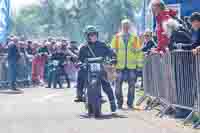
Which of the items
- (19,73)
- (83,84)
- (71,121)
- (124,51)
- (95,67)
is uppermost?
(124,51)

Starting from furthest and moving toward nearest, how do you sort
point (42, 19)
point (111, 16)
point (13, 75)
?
point (42, 19) < point (111, 16) < point (13, 75)

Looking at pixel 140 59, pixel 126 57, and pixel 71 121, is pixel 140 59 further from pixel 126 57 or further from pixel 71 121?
pixel 71 121

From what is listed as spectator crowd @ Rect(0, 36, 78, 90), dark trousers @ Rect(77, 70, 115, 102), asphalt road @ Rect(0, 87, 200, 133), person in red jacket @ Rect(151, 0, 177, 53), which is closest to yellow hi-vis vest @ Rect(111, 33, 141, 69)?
asphalt road @ Rect(0, 87, 200, 133)

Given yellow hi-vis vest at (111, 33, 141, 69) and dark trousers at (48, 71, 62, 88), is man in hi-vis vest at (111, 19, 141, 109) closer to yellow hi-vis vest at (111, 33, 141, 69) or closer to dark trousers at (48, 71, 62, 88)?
yellow hi-vis vest at (111, 33, 141, 69)

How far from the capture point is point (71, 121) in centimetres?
1279

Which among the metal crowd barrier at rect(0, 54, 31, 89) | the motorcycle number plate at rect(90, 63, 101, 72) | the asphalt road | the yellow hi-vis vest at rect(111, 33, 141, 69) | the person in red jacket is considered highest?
the person in red jacket

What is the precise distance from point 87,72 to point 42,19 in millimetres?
67450

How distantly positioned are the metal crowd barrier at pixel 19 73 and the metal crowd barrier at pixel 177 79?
36.6 ft

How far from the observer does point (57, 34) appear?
82.8 m

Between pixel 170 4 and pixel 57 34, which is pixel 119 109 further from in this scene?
pixel 57 34

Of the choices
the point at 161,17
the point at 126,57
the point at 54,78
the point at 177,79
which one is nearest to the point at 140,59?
the point at 126,57


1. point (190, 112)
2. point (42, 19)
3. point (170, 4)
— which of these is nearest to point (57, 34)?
point (42, 19)

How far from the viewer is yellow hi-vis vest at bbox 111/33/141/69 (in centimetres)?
1548

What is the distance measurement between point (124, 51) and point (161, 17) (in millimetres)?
1913
